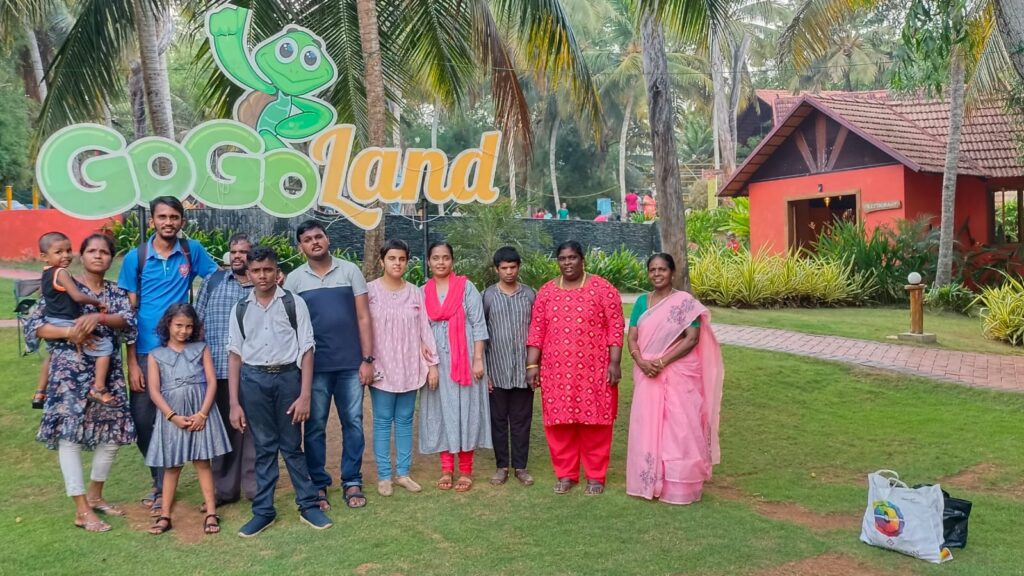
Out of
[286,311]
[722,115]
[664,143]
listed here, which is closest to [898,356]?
[664,143]

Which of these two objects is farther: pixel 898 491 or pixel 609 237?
pixel 609 237

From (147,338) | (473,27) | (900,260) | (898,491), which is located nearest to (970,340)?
(900,260)

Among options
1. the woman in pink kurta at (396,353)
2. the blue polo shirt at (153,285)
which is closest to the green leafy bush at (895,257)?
the woman in pink kurta at (396,353)

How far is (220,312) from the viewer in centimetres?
469

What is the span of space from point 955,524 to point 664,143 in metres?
7.14

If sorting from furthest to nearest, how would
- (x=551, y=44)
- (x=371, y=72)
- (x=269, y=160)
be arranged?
(x=551, y=44) < (x=371, y=72) < (x=269, y=160)

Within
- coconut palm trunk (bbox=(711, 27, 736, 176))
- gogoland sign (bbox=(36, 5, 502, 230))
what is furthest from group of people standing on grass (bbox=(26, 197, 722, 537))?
coconut palm trunk (bbox=(711, 27, 736, 176))

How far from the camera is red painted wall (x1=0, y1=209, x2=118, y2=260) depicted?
1606 cm

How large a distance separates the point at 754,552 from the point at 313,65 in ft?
13.7

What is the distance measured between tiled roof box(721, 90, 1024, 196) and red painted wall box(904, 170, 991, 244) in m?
0.38

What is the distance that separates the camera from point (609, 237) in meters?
20.7

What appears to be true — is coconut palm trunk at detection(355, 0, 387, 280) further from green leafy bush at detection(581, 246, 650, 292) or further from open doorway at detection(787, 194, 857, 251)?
open doorway at detection(787, 194, 857, 251)

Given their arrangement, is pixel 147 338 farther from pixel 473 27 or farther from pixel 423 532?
pixel 473 27

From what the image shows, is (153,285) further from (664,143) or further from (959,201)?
(959,201)
